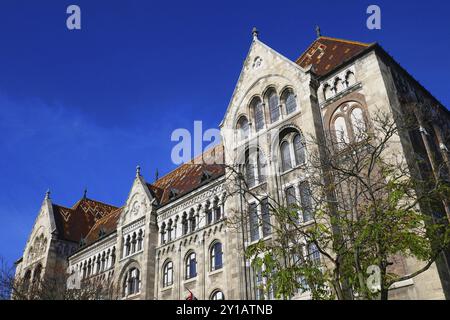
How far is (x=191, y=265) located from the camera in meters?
31.3

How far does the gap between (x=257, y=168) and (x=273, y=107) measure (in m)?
4.09

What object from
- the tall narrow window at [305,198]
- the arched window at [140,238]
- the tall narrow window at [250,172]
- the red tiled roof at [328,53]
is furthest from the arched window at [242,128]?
the arched window at [140,238]

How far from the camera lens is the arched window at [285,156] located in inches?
1018

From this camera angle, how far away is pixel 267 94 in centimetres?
2891

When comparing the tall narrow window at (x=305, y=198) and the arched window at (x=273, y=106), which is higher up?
the arched window at (x=273, y=106)

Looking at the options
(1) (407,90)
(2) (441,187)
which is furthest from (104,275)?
(2) (441,187)

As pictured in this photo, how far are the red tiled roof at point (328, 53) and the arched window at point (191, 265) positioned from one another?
15.2 meters

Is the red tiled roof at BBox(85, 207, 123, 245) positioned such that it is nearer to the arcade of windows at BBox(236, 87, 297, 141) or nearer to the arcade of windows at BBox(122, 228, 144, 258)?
the arcade of windows at BBox(122, 228, 144, 258)

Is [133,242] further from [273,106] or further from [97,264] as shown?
[273,106]

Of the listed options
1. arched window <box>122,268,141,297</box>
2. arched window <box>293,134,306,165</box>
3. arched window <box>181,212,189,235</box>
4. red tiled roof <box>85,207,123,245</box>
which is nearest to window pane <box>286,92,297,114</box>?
arched window <box>293,134,306,165</box>

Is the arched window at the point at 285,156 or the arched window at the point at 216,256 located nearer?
the arched window at the point at 285,156

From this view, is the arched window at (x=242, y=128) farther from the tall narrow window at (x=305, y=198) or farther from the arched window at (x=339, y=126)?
the arched window at (x=339, y=126)
